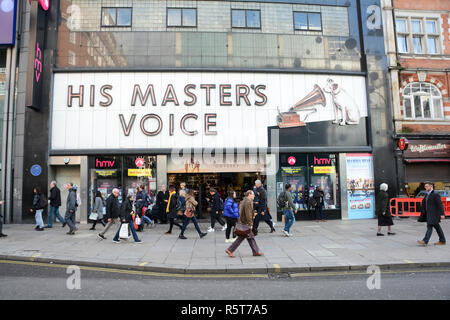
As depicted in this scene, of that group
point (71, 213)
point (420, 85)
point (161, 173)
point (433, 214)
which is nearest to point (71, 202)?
point (71, 213)

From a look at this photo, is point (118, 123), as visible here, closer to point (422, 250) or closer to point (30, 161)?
point (30, 161)

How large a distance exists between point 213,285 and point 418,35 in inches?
701

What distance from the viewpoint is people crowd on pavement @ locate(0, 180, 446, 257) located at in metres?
7.68

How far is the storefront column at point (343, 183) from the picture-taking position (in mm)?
14391

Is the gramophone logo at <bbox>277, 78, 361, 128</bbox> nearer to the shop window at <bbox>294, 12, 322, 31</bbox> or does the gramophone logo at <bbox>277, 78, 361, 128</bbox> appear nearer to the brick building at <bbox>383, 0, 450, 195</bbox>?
the brick building at <bbox>383, 0, 450, 195</bbox>

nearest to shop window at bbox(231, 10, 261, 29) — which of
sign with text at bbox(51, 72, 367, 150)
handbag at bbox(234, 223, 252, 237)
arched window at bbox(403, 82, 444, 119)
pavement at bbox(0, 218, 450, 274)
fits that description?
sign with text at bbox(51, 72, 367, 150)

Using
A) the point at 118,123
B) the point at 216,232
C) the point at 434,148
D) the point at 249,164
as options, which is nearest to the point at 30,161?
the point at 118,123

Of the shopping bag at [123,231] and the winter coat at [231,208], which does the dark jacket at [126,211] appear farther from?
the winter coat at [231,208]

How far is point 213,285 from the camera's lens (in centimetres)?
568

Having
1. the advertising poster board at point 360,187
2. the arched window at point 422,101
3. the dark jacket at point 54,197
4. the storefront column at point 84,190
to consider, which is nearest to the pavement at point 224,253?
the dark jacket at point 54,197

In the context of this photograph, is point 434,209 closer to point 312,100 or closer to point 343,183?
point 343,183

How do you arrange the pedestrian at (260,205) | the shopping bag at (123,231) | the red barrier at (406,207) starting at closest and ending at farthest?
1. the shopping bag at (123,231)
2. the pedestrian at (260,205)
3. the red barrier at (406,207)

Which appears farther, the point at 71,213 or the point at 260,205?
the point at 71,213

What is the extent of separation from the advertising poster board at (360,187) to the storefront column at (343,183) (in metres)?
0.18
